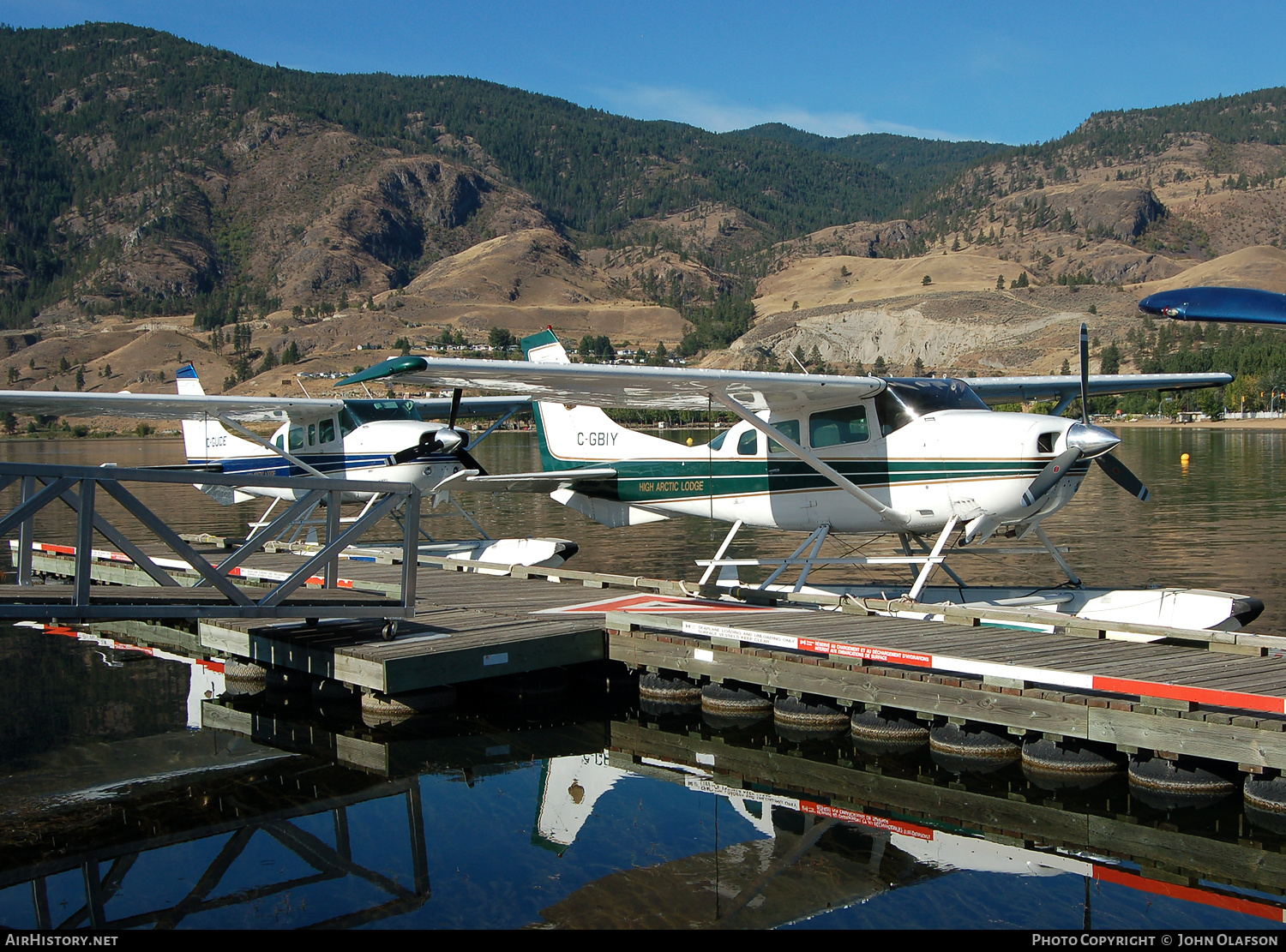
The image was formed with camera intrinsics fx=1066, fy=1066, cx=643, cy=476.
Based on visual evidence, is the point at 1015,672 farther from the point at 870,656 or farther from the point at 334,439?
the point at 334,439

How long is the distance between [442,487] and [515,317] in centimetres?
16746

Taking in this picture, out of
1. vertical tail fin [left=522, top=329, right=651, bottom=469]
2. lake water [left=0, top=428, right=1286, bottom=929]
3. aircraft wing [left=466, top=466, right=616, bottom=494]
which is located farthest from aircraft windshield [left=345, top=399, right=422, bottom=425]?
lake water [left=0, top=428, right=1286, bottom=929]

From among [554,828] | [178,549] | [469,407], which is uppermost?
[469,407]

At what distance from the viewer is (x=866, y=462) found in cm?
1073

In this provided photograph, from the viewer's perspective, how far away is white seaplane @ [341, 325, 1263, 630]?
966cm

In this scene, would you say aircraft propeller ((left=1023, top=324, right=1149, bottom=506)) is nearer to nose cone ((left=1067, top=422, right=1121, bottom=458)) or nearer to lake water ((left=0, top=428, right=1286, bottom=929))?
nose cone ((left=1067, top=422, right=1121, bottom=458))

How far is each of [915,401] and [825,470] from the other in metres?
1.14

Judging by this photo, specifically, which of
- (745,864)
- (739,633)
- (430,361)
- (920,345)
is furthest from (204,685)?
(920,345)

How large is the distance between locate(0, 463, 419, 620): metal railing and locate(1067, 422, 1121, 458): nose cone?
5.79 m

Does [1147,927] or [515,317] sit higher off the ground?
[515,317]

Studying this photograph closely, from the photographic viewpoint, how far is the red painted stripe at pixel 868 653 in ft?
25.0

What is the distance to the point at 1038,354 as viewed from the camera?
117m

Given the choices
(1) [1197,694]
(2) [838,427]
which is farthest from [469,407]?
(1) [1197,694]

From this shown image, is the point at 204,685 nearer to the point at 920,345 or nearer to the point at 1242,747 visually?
the point at 1242,747
